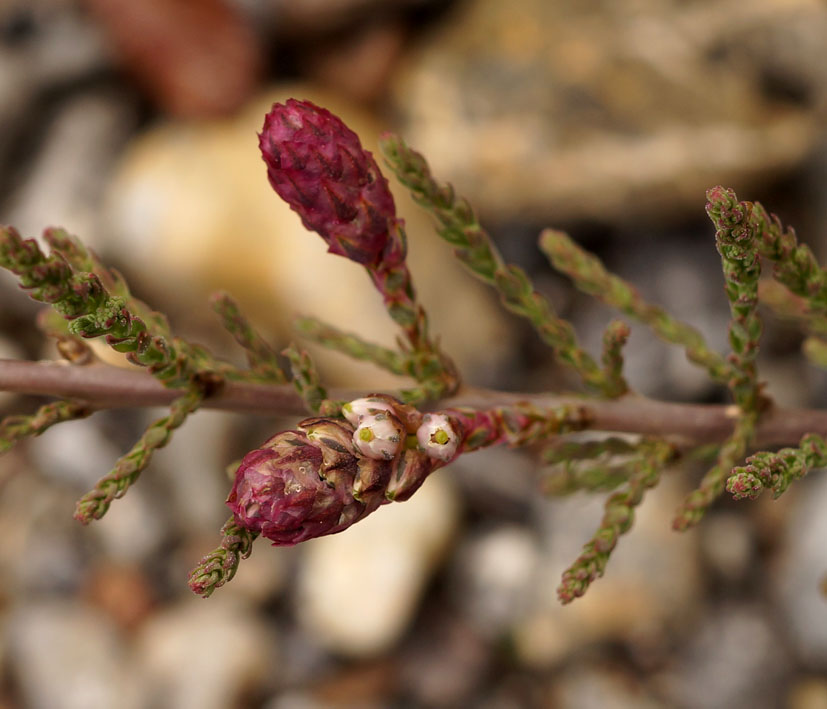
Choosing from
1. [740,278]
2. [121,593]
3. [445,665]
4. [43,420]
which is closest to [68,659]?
[121,593]

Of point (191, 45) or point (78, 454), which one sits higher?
point (191, 45)

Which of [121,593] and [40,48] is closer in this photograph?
[121,593]

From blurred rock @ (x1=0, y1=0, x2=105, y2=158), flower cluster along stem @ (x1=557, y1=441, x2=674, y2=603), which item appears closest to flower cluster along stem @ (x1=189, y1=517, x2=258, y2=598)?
flower cluster along stem @ (x1=557, y1=441, x2=674, y2=603)

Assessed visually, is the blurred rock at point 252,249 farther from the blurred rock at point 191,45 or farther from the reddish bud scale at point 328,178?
the reddish bud scale at point 328,178

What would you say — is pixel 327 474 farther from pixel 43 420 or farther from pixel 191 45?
pixel 191 45

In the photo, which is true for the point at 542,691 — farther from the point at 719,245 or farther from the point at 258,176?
the point at 719,245

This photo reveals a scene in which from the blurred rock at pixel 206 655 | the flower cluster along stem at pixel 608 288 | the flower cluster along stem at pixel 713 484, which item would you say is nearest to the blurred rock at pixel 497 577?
the blurred rock at pixel 206 655

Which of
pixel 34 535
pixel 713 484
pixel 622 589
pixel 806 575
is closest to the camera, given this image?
pixel 713 484
